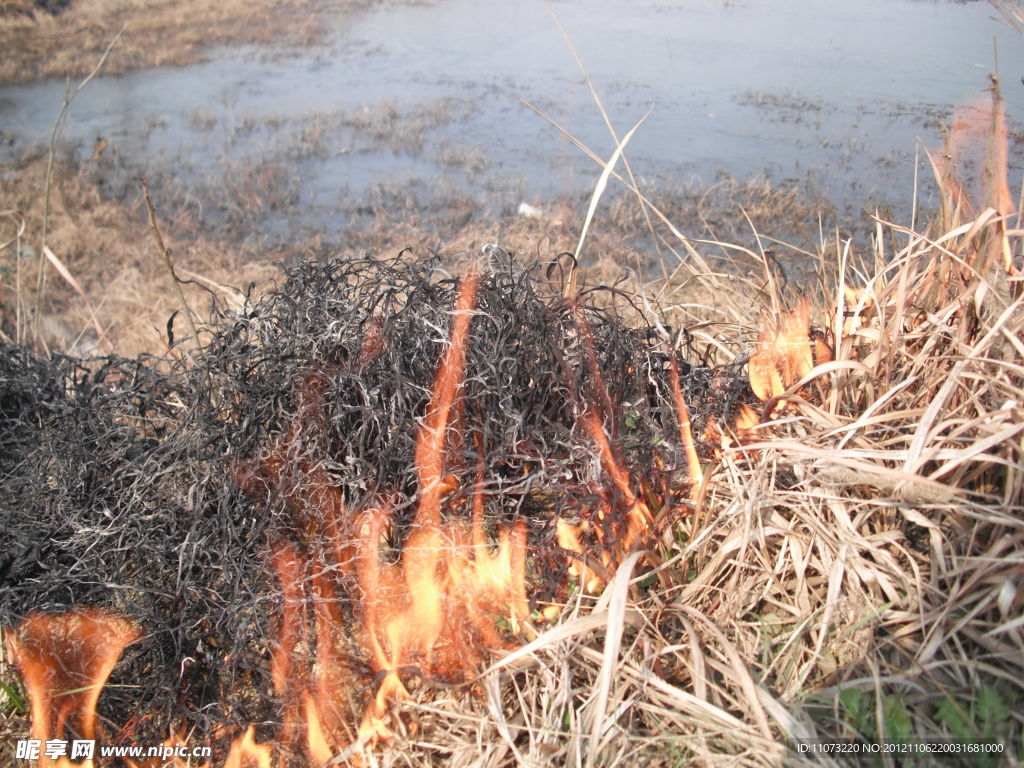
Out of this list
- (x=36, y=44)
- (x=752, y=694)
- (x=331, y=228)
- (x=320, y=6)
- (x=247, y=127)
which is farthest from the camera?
(x=320, y=6)

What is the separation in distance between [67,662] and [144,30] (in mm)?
17751

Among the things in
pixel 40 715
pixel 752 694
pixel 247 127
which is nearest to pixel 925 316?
pixel 752 694

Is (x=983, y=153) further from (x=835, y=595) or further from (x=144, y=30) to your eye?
(x=144, y=30)

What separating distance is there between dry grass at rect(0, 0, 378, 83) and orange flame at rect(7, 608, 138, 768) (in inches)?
555

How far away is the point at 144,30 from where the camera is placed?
49.5ft

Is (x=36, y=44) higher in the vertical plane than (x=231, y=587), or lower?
higher

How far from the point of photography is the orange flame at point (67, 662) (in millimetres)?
1730

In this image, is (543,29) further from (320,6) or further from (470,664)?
(470,664)

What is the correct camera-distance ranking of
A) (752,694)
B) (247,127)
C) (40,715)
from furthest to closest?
(247,127) → (40,715) → (752,694)

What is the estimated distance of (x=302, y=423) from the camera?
74.4 inches

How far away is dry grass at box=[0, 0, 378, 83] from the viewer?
514 inches

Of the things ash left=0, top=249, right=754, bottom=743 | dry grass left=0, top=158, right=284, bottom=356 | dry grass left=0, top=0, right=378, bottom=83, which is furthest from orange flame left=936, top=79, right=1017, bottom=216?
dry grass left=0, top=0, right=378, bottom=83

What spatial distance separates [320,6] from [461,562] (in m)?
19.0

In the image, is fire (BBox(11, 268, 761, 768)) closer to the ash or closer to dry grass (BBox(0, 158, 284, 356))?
the ash
